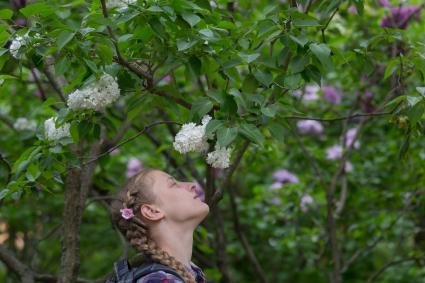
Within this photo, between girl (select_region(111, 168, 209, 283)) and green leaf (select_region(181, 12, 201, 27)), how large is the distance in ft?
1.63

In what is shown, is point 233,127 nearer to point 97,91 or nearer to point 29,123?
point 97,91

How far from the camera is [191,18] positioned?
220 centimetres

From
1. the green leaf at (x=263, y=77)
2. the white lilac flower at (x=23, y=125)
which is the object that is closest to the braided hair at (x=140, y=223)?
the green leaf at (x=263, y=77)

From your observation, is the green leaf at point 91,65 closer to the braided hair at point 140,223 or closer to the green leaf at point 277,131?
the braided hair at point 140,223

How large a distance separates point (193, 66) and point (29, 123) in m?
1.76

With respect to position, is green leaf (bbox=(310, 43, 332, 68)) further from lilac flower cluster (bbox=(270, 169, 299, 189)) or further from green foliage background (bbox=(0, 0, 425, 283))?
lilac flower cluster (bbox=(270, 169, 299, 189))

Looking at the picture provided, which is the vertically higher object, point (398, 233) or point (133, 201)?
point (133, 201)

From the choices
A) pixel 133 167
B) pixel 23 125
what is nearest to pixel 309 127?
pixel 133 167

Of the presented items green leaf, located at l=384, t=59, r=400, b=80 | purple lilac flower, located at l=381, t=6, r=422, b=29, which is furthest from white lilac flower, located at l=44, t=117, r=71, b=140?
purple lilac flower, located at l=381, t=6, r=422, b=29

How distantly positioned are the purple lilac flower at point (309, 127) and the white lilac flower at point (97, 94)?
2686mm

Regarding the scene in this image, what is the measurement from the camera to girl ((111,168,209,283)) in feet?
7.60

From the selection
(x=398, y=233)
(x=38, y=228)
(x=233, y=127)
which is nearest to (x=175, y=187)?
(x=233, y=127)

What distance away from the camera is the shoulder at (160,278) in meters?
2.15

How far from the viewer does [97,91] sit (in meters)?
2.29
